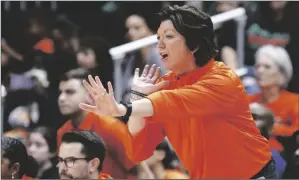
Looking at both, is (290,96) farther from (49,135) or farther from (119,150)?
(49,135)

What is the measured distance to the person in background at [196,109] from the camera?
4207 millimetres

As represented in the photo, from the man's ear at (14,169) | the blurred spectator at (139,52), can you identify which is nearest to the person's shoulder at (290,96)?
the blurred spectator at (139,52)

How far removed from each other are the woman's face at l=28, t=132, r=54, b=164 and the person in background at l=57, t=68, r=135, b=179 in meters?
0.13

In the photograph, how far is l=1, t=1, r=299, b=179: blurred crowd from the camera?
261 inches

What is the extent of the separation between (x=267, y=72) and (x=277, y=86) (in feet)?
0.45

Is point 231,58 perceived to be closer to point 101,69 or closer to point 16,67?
point 101,69

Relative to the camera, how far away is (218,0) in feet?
25.0

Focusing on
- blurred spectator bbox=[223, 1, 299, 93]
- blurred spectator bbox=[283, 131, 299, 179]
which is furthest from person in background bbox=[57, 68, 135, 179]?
blurred spectator bbox=[223, 1, 299, 93]

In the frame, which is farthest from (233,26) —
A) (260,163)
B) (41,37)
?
(260,163)

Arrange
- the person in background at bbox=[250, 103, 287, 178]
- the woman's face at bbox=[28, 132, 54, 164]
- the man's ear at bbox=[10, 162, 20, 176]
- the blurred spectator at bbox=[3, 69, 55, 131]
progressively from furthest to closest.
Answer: the blurred spectator at bbox=[3, 69, 55, 131] < the woman's face at bbox=[28, 132, 54, 164] < the person in background at bbox=[250, 103, 287, 178] < the man's ear at bbox=[10, 162, 20, 176]

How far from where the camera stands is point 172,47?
14.3ft

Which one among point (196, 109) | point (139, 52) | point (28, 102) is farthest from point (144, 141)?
point (28, 102)

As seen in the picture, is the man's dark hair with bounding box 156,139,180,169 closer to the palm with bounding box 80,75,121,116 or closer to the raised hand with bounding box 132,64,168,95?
the raised hand with bounding box 132,64,168,95

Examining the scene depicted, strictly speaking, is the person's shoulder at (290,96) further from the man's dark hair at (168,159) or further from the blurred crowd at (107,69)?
the man's dark hair at (168,159)
